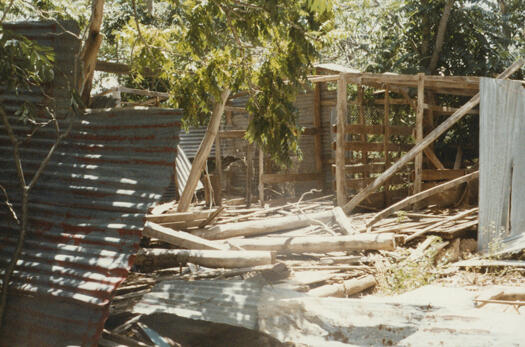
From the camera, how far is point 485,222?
8719 mm

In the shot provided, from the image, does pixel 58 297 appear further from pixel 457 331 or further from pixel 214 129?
pixel 214 129

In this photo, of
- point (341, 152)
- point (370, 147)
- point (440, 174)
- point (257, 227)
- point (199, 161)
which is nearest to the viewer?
point (257, 227)

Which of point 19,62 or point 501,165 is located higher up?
point 19,62

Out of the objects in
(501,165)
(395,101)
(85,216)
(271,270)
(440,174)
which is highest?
(395,101)

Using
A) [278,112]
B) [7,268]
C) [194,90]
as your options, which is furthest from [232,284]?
[194,90]

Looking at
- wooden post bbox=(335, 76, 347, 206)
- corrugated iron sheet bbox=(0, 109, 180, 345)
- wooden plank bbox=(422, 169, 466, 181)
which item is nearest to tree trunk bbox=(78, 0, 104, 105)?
corrugated iron sheet bbox=(0, 109, 180, 345)

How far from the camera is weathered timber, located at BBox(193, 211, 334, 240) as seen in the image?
26.8ft

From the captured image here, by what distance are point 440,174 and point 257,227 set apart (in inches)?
220

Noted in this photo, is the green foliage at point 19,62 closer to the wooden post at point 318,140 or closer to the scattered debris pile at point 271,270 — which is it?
the scattered debris pile at point 271,270

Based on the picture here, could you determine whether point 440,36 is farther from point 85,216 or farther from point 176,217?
point 85,216

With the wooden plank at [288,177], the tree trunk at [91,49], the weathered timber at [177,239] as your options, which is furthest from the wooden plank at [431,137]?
the tree trunk at [91,49]

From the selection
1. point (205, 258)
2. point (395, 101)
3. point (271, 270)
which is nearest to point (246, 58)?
point (205, 258)

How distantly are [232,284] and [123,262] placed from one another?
134cm

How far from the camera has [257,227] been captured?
8398mm
